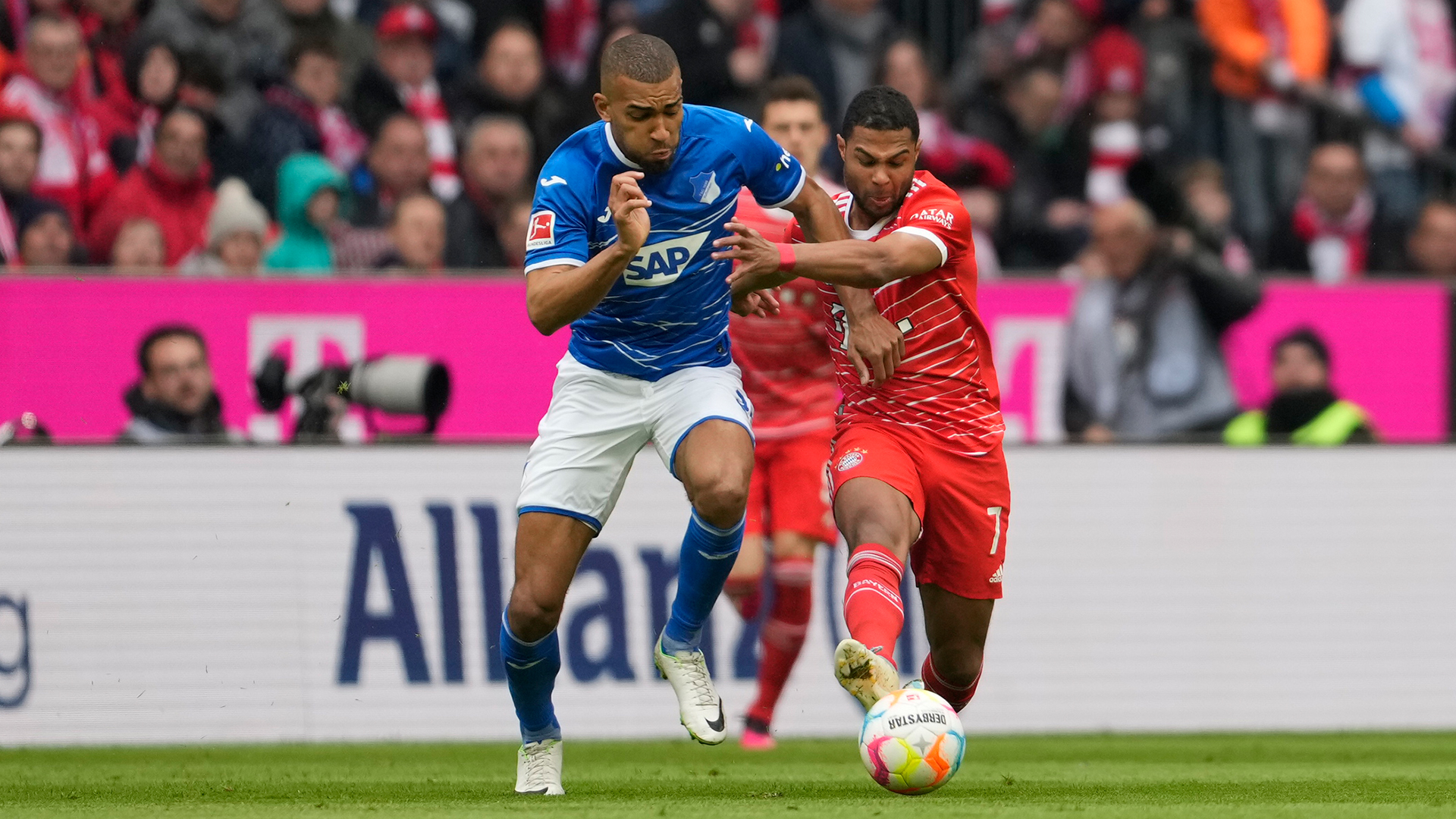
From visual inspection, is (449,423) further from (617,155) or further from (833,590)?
(617,155)

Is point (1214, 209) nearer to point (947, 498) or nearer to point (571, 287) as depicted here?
point (947, 498)

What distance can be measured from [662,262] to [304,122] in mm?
6473

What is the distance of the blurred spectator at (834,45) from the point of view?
13352mm

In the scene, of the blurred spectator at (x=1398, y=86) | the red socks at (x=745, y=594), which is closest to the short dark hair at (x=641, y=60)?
the red socks at (x=745, y=594)

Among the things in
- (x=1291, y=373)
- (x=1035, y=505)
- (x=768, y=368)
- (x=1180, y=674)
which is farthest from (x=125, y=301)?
(x=1291, y=373)

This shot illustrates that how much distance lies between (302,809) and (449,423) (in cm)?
495

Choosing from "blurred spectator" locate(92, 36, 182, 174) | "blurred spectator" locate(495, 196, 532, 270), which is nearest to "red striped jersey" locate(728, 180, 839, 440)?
"blurred spectator" locate(495, 196, 532, 270)

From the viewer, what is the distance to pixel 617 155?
6.54m

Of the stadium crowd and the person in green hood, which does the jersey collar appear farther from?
the person in green hood

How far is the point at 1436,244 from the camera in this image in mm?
13211

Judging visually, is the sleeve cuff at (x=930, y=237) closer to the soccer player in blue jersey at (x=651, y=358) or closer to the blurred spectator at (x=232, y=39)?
the soccer player in blue jersey at (x=651, y=358)

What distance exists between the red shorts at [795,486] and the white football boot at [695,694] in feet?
7.41

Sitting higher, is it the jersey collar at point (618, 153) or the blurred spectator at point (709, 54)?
the blurred spectator at point (709, 54)

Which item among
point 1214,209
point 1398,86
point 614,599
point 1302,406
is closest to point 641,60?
point 614,599
